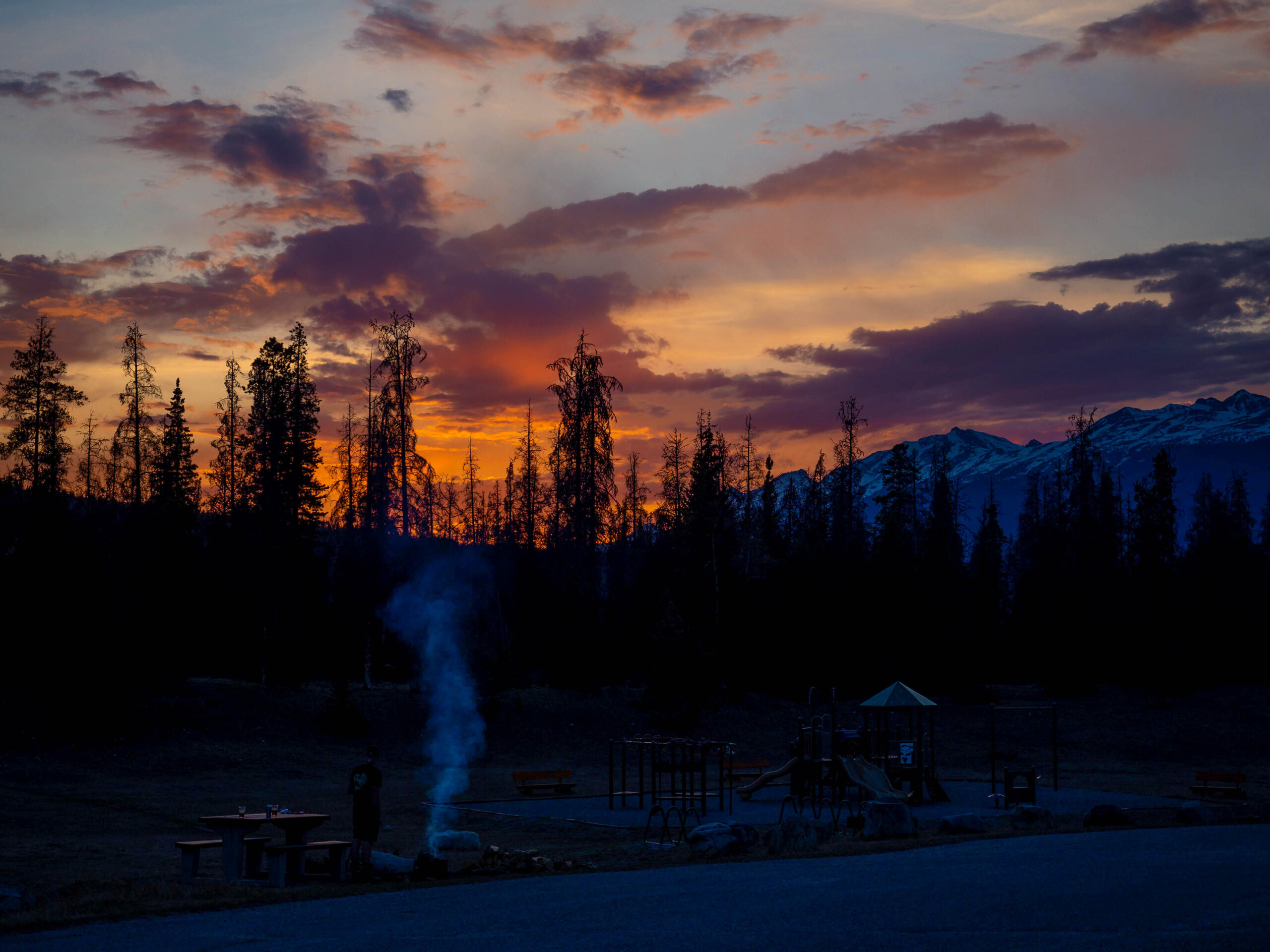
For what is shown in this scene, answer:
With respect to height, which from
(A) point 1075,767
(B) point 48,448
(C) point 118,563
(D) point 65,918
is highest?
(B) point 48,448

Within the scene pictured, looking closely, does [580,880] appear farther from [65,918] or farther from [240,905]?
[65,918]

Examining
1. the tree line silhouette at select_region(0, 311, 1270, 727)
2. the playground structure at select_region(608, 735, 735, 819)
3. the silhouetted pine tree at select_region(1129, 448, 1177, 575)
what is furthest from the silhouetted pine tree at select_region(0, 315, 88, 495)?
the silhouetted pine tree at select_region(1129, 448, 1177, 575)

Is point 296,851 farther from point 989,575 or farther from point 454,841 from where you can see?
point 989,575

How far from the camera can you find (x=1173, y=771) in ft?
134

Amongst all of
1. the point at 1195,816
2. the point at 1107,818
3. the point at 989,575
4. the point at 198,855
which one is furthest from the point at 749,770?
the point at 989,575

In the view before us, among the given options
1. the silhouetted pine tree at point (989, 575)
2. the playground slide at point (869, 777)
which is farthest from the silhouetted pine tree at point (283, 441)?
the silhouetted pine tree at point (989, 575)

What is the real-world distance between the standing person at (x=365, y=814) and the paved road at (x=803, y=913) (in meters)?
2.39

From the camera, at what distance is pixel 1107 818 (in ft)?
71.6

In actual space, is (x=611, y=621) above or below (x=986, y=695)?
above

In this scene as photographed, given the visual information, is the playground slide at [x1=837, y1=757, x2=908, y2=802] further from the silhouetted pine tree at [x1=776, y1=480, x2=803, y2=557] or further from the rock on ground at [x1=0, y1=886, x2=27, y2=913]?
the silhouetted pine tree at [x1=776, y1=480, x2=803, y2=557]

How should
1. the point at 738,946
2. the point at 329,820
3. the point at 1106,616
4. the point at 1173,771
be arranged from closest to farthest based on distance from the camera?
1. the point at 738,946
2. the point at 329,820
3. the point at 1173,771
4. the point at 1106,616

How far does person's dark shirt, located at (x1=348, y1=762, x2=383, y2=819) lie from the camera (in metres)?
17.4

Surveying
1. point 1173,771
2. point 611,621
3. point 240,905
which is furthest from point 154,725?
point 1173,771

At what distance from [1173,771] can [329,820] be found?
99.7 feet
